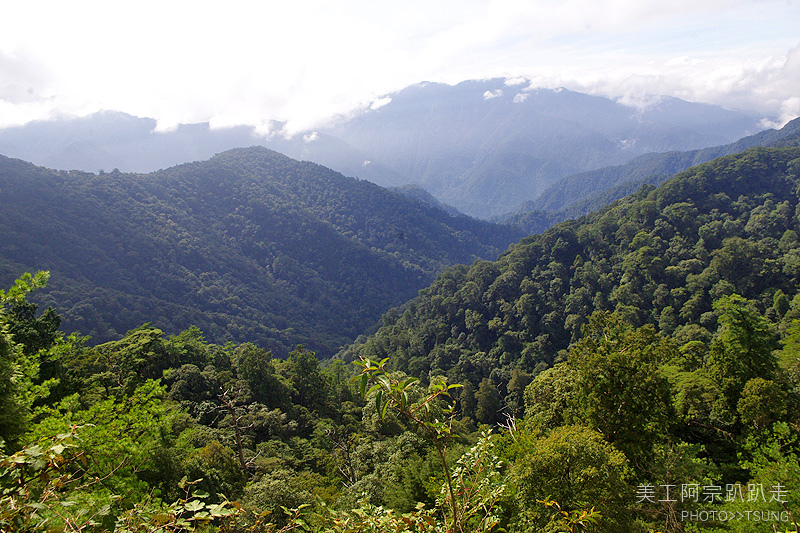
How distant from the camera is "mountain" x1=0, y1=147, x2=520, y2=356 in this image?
92.7 m

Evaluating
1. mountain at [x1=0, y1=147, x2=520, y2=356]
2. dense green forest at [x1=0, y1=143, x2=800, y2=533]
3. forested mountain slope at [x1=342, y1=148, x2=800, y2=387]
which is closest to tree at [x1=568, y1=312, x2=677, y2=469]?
dense green forest at [x1=0, y1=143, x2=800, y2=533]

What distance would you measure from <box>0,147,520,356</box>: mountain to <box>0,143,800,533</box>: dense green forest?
5423 cm

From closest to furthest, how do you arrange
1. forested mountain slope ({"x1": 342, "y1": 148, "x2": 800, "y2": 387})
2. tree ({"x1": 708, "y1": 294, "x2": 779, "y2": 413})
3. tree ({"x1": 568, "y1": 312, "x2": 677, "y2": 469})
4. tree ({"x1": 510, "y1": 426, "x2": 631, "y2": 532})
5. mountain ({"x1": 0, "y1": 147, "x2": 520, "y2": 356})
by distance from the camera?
tree ({"x1": 510, "y1": 426, "x2": 631, "y2": 532})
tree ({"x1": 568, "y1": 312, "x2": 677, "y2": 469})
tree ({"x1": 708, "y1": 294, "x2": 779, "y2": 413})
forested mountain slope ({"x1": 342, "y1": 148, "x2": 800, "y2": 387})
mountain ({"x1": 0, "y1": 147, "x2": 520, "y2": 356})

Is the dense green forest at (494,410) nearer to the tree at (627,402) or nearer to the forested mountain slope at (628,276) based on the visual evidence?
the tree at (627,402)

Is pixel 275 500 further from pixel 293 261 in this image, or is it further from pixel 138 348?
pixel 293 261

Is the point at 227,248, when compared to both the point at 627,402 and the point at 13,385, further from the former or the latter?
the point at 627,402

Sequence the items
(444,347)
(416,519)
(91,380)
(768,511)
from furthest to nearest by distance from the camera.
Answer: (444,347)
(91,380)
(768,511)
(416,519)

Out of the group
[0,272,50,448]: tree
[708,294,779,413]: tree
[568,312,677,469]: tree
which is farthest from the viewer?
[708,294,779,413]: tree

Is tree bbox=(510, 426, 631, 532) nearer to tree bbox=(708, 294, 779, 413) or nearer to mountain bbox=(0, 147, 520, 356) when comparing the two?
tree bbox=(708, 294, 779, 413)

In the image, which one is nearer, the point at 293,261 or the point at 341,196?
the point at 293,261

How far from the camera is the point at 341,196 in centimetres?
18762

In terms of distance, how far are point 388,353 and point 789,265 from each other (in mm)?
54841

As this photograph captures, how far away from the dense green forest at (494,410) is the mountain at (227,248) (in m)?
54.2

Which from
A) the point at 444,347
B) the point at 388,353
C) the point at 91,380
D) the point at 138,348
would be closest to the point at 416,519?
the point at 91,380
